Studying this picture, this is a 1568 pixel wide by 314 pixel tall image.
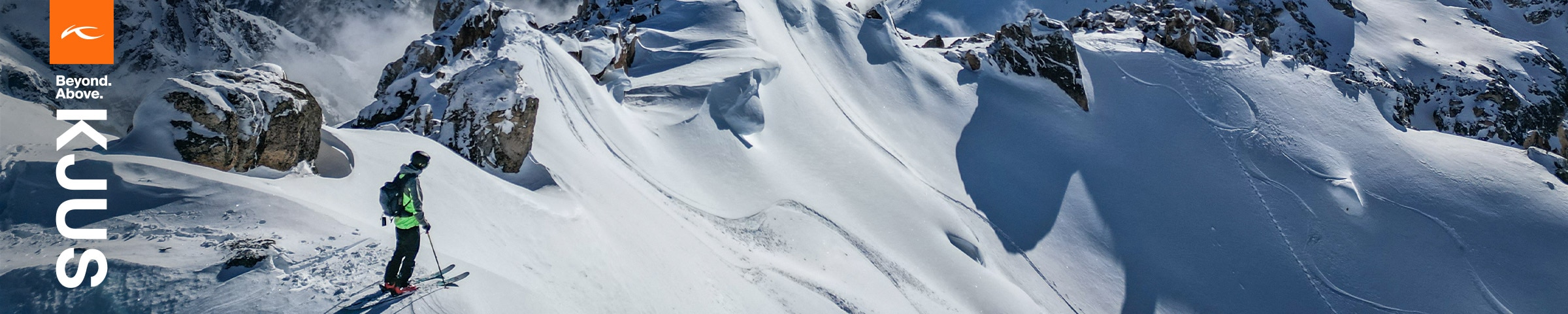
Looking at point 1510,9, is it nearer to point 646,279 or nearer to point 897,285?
point 897,285

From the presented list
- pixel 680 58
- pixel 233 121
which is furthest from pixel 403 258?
pixel 680 58

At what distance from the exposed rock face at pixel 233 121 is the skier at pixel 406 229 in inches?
146

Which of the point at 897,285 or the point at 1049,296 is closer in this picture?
the point at 897,285

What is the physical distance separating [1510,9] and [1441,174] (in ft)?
136

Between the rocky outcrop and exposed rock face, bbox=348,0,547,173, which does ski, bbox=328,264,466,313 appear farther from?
the rocky outcrop

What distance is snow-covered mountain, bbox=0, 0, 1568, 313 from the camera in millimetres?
8062

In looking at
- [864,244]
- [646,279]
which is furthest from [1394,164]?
[646,279]

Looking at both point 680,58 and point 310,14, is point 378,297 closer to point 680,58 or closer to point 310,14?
point 680,58

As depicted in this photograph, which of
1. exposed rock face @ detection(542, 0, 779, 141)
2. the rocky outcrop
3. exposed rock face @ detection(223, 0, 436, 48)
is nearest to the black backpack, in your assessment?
exposed rock face @ detection(542, 0, 779, 141)

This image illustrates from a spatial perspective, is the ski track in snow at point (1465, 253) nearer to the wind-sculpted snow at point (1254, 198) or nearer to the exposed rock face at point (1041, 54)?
the wind-sculpted snow at point (1254, 198)

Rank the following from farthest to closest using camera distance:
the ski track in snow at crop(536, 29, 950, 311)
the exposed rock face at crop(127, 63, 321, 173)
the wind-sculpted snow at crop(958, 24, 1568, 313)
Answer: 1. the wind-sculpted snow at crop(958, 24, 1568, 313)
2. the ski track in snow at crop(536, 29, 950, 311)
3. the exposed rock face at crop(127, 63, 321, 173)

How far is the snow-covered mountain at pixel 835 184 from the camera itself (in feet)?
26.5

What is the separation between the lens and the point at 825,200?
59.1 feet

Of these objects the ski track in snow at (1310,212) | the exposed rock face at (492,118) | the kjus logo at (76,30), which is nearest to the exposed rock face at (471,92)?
the exposed rock face at (492,118)
